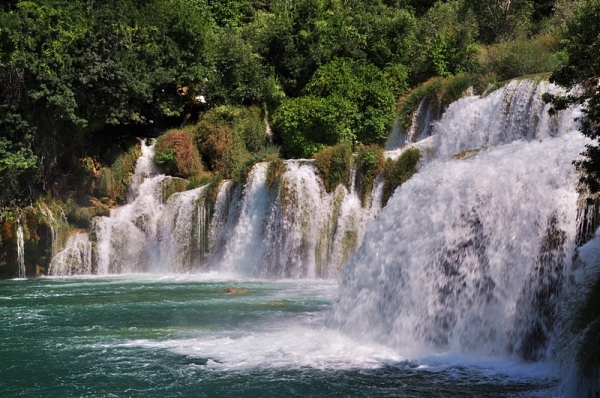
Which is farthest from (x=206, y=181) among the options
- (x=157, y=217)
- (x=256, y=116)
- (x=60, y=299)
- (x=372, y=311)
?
(x=372, y=311)

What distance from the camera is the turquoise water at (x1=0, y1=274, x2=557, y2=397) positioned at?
8195 mm

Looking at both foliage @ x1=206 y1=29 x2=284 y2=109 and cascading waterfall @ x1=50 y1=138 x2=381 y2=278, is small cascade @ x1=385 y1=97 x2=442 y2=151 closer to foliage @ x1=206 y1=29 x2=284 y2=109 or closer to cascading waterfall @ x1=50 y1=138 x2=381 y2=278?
cascading waterfall @ x1=50 y1=138 x2=381 y2=278

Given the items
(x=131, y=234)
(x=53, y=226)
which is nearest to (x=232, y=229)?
(x=131, y=234)

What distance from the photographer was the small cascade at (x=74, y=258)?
2402 centimetres

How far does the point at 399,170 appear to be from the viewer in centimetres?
1966

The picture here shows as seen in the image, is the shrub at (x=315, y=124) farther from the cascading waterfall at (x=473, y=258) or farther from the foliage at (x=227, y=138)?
the cascading waterfall at (x=473, y=258)

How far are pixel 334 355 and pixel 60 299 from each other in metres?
9.23

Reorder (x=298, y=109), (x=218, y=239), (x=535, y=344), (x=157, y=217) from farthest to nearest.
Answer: (x=298, y=109) < (x=157, y=217) < (x=218, y=239) < (x=535, y=344)

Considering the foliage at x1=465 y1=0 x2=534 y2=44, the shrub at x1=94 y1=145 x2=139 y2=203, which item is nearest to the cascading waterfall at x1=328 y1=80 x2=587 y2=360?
the shrub at x1=94 y1=145 x2=139 y2=203

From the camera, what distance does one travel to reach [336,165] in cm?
2097

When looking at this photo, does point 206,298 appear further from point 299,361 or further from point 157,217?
point 157,217

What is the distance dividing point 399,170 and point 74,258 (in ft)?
38.3

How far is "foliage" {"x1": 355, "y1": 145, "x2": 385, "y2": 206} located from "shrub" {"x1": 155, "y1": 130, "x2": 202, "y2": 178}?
778 cm

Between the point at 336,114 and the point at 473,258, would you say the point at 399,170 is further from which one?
the point at 473,258
